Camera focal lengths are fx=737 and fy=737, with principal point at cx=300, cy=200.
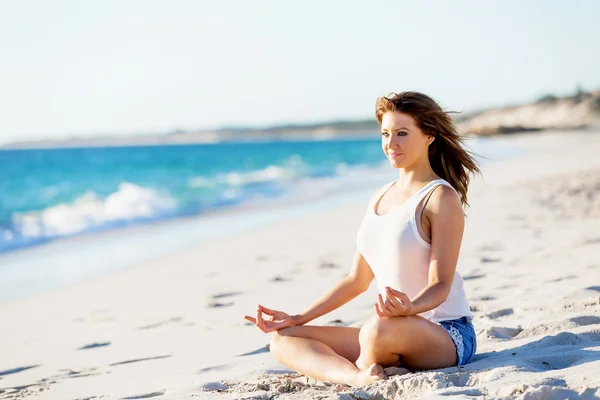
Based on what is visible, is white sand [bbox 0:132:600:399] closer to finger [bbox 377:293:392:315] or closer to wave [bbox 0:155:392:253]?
finger [bbox 377:293:392:315]

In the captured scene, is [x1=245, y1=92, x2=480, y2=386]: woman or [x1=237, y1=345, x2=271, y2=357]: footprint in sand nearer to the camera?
[x1=245, y1=92, x2=480, y2=386]: woman

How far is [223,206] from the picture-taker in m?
15.3

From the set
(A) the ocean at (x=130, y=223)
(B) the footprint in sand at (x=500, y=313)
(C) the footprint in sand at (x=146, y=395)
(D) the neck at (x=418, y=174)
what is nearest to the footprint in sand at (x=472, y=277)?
(B) the footprint in sand at (x=500, y=313)

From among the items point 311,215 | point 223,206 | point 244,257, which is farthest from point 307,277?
point 223,206

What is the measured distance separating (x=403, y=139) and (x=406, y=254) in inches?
21.0

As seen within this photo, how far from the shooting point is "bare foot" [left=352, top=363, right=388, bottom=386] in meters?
3.12

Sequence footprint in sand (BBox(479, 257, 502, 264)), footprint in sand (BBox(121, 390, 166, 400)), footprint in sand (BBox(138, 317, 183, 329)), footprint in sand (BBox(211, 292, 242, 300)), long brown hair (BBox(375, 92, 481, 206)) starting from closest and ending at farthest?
1. long brown hair (BBox(375, 92, 481, 206))
2. footprint in sand (BBox(121, 390, 166, 400))
3. footprint in sand (BBox(138, 317, 183, 329))
4. footprint in sand (BBox(211, 292, 242, 300))
5. footprint in sand (BBox(479, 257, 502, 264))

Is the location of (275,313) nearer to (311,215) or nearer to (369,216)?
(369,216)

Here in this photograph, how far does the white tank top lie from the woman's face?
0.18 meters

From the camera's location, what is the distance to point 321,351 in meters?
3.58

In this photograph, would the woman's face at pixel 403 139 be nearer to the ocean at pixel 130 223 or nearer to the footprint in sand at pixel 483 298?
the footprint in sand at pixel 483 298

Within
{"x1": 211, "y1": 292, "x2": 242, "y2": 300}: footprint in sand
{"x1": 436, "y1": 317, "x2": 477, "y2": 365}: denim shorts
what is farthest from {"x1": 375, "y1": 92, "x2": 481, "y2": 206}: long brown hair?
{"x1": 211, "y1": 292, "x2": 242, "y2": 300}: footprint in sand

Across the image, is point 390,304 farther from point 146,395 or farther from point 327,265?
point 327,265

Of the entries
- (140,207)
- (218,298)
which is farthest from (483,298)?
(140,207)
